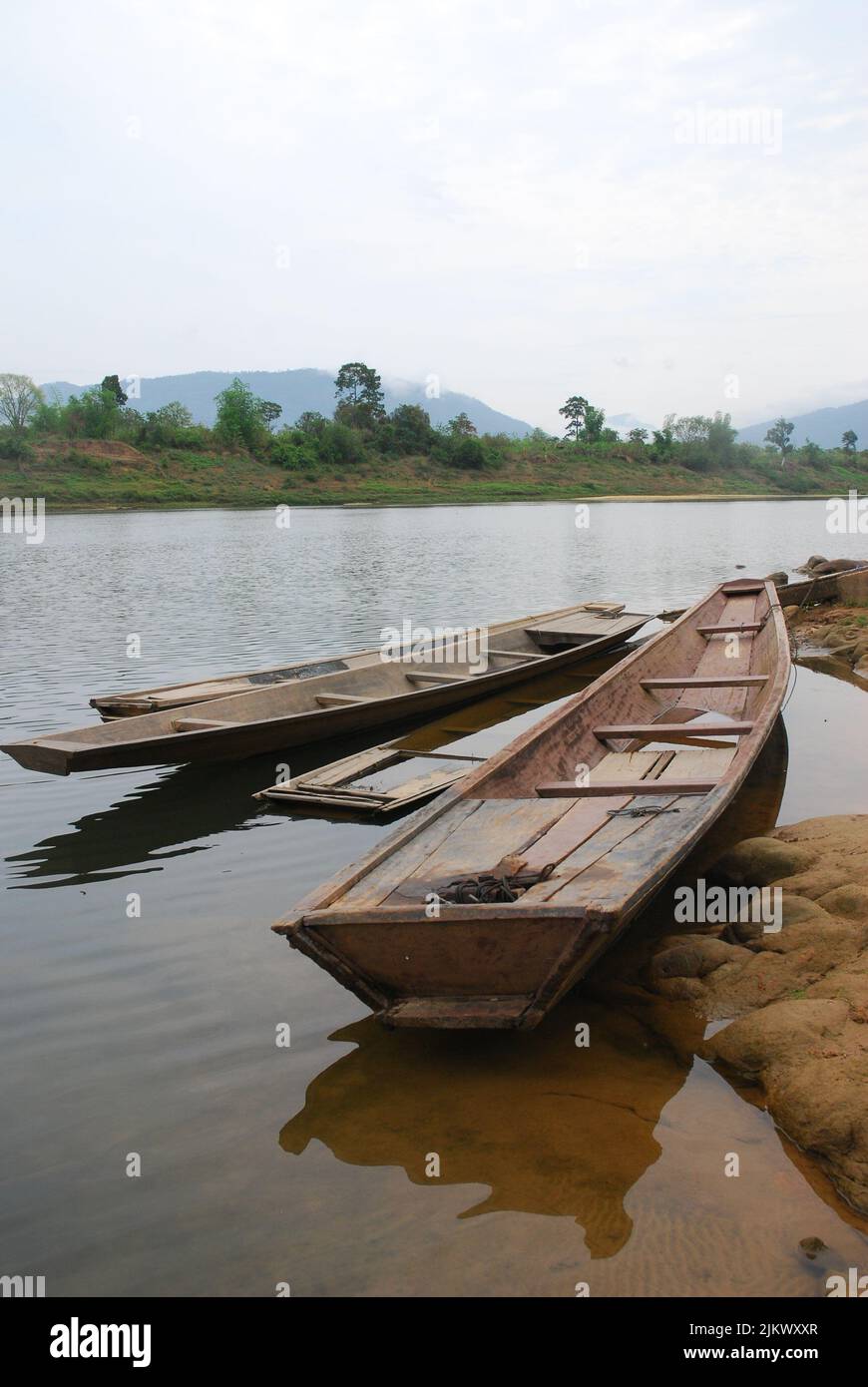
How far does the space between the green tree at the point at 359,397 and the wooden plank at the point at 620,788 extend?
73459 mm

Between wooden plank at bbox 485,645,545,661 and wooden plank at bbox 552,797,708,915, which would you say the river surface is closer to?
wooden plank at bbox 552,797,708,915

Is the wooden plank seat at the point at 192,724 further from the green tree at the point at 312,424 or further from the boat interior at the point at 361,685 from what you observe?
the green tree at the point at 312,424

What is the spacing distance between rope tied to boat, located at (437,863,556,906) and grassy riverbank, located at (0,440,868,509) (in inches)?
2142

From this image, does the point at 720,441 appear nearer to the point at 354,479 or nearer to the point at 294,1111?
the point at 354,479

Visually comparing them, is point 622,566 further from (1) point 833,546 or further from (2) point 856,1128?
(2) point 856,1128

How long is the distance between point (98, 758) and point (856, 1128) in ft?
16.0

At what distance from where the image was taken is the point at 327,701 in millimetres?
8820

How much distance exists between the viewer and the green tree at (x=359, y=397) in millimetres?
76500

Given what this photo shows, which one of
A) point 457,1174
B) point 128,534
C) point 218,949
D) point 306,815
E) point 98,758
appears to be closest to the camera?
point 457,1174

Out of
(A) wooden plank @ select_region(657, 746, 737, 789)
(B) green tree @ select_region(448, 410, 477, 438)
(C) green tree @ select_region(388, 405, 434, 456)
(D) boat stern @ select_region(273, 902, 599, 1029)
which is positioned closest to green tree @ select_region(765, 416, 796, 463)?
(B) green tree @ select_region(448, 410, 477, 438)

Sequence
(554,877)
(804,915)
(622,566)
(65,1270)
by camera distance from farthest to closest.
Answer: (622,566) → (804,915) → (554,877) → (65,1270)
